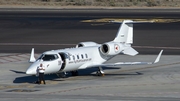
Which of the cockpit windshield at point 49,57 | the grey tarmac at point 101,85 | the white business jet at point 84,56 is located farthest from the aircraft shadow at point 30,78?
the cockpit windshield at point 49,57

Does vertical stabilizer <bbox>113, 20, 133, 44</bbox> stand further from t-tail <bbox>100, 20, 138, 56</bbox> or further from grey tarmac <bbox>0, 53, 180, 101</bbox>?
grey tarmac <bbox>0, 53, 180, 101</bbox>

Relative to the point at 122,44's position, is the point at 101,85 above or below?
below

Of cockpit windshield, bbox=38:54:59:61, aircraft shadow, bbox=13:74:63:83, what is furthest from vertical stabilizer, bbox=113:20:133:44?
cockpit windshield, bbox=38:54:59:61

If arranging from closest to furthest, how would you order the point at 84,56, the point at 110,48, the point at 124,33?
the point at 84,56 < the point at 110,48 < the point at 124,33

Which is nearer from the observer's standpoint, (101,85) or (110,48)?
(101,85)

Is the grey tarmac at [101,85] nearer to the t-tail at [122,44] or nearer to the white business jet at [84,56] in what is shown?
the white business jet at [84,56]

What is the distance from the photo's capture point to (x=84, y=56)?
138 ft

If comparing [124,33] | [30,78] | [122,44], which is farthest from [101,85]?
[124,33]

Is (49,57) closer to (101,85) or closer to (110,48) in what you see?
(101,85)

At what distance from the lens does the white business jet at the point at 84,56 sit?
1569 inches

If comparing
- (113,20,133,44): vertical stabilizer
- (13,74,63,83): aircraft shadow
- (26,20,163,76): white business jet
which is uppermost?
(113,20,133,44): vertical stabilizer

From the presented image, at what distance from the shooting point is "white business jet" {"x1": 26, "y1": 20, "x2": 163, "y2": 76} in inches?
1569

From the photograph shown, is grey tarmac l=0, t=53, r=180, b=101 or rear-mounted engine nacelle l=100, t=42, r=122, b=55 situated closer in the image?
grey tarmac l=0, t=53, r=180, b=101

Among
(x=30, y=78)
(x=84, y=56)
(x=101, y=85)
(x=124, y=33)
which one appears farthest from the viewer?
(x=124, y=33)
